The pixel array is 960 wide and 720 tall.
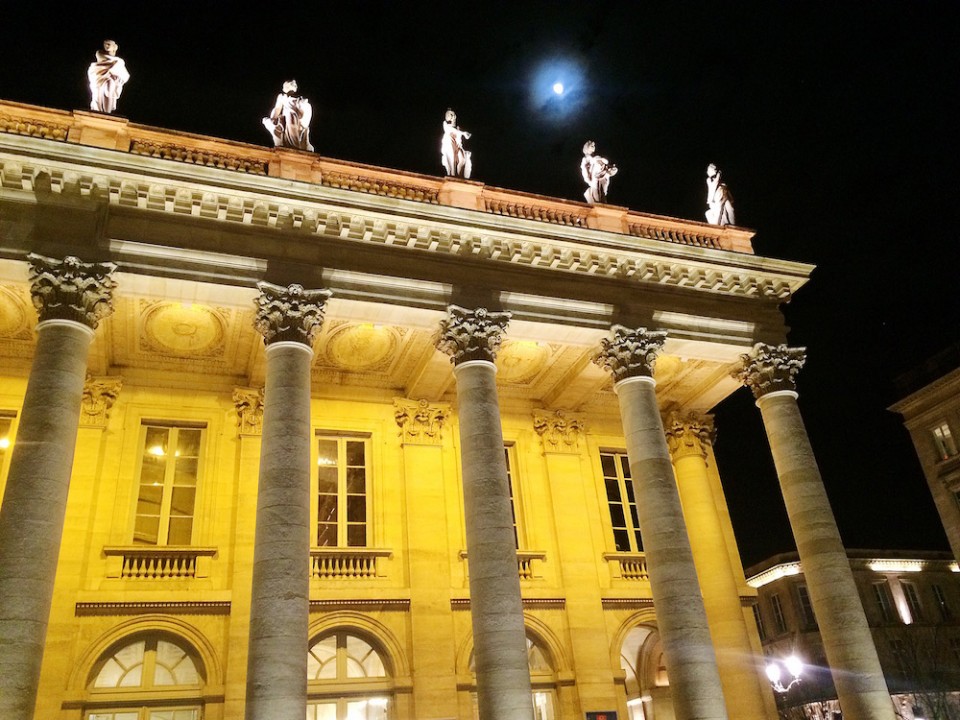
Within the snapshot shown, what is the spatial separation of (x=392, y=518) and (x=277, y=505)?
598cm

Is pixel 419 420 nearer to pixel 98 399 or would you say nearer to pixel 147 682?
pixel 98 399

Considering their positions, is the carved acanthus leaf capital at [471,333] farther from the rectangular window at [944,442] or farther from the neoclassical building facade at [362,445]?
the rectangular window at [944,442]

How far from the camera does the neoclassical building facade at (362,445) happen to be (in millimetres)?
13242

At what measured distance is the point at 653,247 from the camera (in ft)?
58.6

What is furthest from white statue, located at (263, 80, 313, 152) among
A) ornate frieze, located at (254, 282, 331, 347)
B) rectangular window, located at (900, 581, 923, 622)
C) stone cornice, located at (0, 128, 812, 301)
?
rectangular window, located at (900, 581, 923, 622)

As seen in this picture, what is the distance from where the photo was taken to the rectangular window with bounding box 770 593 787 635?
48812 mm

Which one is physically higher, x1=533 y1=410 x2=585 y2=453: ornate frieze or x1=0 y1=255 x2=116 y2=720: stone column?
x1=533 y1=410 x2=585 y2=453: ornate frieze

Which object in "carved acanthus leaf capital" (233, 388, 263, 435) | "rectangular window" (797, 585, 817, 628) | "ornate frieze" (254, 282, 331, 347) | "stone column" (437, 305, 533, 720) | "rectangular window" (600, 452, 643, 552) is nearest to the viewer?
"stone column" (437, 305, 533, 720)

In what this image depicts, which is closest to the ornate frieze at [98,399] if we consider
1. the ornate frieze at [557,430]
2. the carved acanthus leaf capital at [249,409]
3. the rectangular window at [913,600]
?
the carved acanthus leaf capital at [249,409]

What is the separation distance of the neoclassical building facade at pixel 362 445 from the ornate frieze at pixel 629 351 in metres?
0.06

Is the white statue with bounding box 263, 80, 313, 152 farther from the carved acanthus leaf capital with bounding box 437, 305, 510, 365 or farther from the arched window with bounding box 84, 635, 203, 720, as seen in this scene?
the arched window with bounding box 84, 635, 203, 720

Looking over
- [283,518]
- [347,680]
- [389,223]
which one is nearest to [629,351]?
[389,223]

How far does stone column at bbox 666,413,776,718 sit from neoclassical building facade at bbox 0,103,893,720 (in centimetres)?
7

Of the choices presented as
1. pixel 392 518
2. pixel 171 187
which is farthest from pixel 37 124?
pixel 392 518
